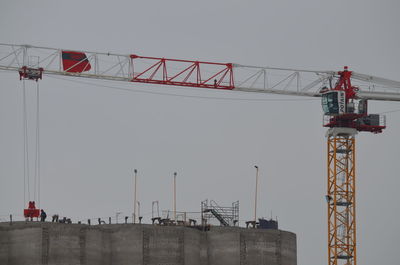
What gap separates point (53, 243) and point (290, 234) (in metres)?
36.6

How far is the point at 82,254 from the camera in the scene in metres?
167

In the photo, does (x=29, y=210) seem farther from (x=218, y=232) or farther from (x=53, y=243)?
(x=218, y=232)

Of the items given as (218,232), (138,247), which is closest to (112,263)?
(138,247)

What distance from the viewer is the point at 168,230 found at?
17350 centimetres

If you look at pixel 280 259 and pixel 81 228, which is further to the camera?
pixel 280 259

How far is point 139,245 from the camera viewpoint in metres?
171

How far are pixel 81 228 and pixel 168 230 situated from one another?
40.4 feet

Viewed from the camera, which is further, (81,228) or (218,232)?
(218,232)

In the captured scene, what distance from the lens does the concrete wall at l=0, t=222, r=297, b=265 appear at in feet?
537

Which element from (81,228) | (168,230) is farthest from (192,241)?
(81,228)

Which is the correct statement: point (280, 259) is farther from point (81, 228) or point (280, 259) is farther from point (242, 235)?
point (81, 228)

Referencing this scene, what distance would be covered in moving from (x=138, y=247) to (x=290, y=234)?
80.1 feet

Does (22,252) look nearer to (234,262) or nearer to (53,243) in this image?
(53,243)

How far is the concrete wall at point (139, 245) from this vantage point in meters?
164
